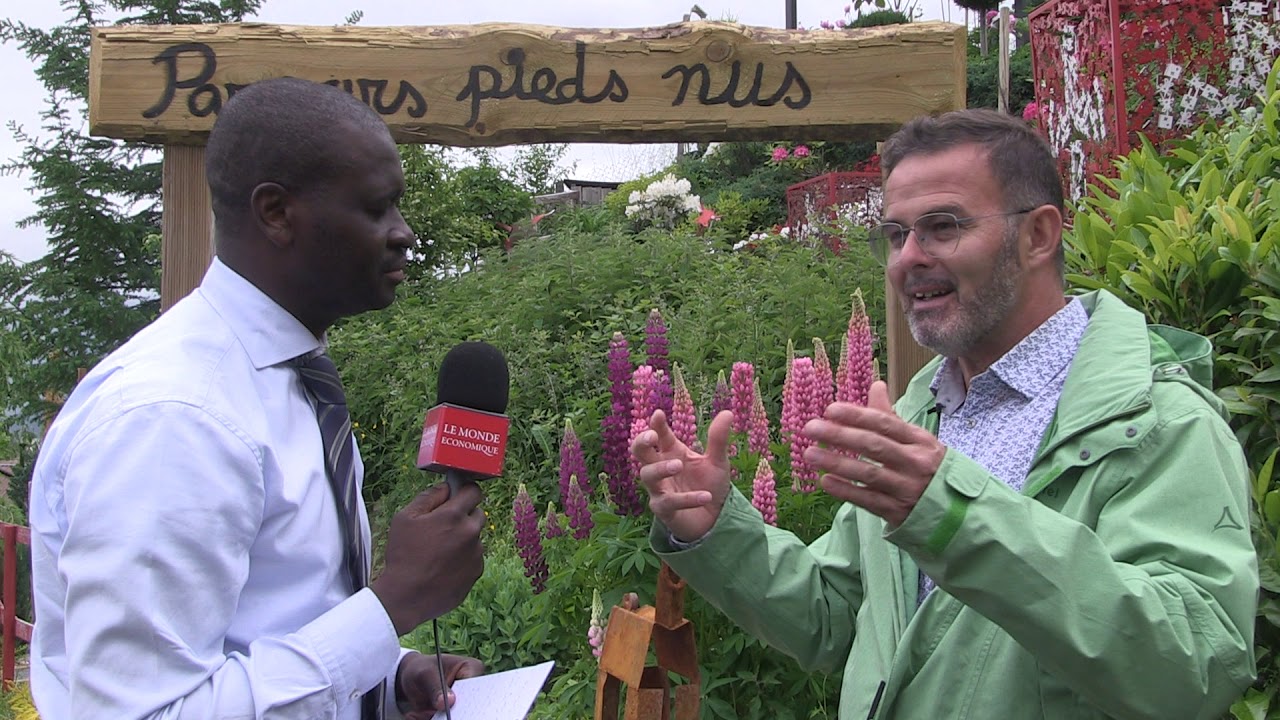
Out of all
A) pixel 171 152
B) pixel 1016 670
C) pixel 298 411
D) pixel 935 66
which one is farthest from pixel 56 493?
pixel 935 66

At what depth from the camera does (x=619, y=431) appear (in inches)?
137

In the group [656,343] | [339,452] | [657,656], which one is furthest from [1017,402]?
[656,343]

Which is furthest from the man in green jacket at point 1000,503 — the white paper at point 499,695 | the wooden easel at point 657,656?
the white paper at point 499,695

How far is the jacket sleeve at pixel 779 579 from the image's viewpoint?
2.08 m

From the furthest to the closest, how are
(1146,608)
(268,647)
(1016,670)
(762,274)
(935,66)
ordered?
1. (762,274)
2. (935,66)
3. (1016,670)
4. (1146,608)
5. (268,647)

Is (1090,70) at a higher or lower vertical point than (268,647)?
higher

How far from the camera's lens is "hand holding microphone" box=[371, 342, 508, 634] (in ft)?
5.01

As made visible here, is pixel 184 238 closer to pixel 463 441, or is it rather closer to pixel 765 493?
pixel 765 493

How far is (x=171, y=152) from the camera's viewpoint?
4094 millimetres

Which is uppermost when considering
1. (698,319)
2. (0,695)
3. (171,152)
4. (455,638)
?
(171,152)

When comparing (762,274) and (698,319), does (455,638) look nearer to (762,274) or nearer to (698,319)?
(698,319)

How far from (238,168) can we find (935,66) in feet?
10.2

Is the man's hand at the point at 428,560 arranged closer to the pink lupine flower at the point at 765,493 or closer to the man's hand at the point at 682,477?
the man's hand at the point at 682,477

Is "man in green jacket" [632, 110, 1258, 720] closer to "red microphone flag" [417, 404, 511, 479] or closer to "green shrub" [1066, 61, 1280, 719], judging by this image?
"red microphone flag" [417, 404, 511, 479]
